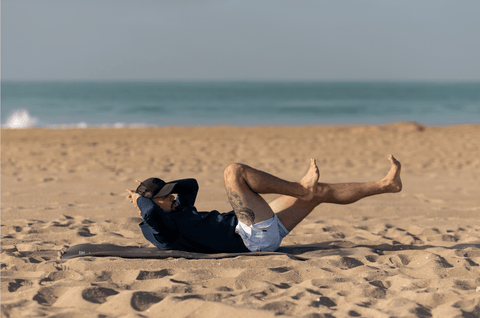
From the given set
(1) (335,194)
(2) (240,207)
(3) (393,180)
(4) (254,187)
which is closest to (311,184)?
(1) (335,194)

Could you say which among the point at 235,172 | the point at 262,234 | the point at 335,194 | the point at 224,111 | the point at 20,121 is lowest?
the point at 262,234

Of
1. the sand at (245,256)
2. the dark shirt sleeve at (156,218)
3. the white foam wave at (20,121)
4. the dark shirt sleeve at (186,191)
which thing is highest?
the white foam wave at (20,121)

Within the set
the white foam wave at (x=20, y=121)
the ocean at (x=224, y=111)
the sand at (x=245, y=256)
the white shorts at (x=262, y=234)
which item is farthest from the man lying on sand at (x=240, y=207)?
the white foam wave at (x=20, y=121)

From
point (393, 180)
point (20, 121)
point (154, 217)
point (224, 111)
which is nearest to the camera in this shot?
point (154, 217)

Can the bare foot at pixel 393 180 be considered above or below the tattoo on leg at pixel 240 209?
above

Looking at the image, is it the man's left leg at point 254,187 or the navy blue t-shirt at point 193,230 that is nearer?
the man's left leg at point 254,187

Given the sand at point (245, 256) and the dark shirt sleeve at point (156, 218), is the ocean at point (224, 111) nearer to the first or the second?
the sand at point (245, 256)

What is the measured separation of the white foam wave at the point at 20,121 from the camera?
2214 centimetres

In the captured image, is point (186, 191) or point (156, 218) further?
point (186, 191)

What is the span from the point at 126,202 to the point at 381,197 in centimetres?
328

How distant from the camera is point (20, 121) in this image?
23859mm

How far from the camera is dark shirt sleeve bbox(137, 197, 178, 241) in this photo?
3154 mm

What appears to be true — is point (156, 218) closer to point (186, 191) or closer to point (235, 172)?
point (186, 191)

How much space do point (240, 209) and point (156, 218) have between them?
61 cm
